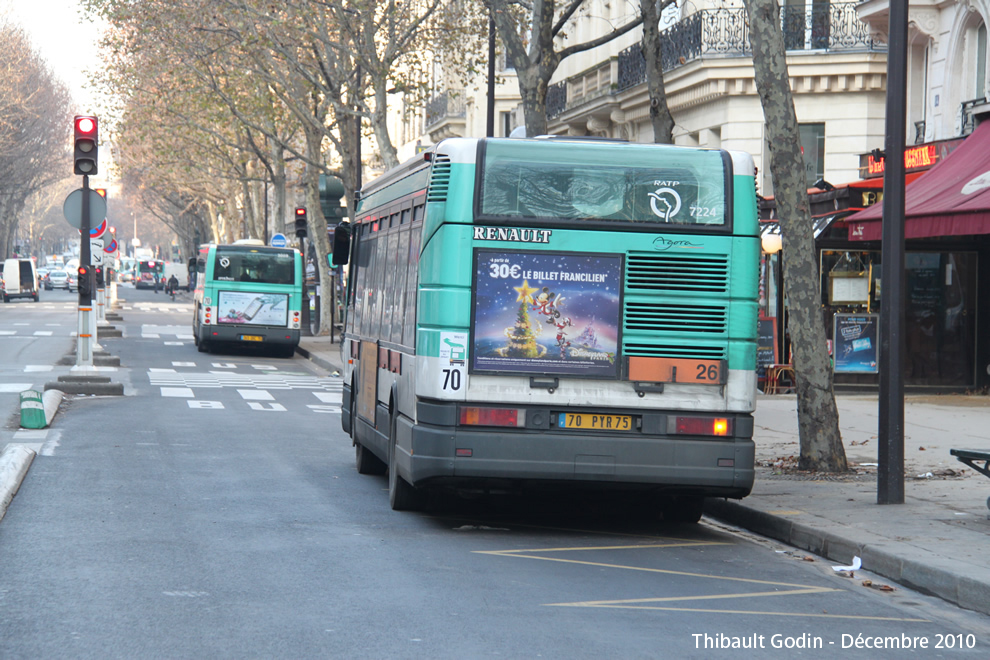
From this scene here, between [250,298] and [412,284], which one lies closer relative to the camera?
[412,284]

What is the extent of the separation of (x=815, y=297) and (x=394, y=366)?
13.0 ft

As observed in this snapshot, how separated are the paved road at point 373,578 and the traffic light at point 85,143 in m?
6.79

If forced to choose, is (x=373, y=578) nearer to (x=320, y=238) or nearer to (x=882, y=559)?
(x=882, y=559)

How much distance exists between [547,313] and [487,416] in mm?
784

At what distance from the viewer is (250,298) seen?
3275 centimetres

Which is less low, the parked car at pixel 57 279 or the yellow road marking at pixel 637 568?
the parked car at pixel 57 279

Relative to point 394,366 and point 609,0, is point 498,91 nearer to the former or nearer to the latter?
point 609,0

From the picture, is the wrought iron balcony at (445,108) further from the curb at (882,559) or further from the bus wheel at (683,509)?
the curb at (882,559)

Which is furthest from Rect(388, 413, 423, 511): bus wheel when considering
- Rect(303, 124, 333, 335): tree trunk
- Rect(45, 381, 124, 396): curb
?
Rect(303, 124, 333, 335): tree trunk

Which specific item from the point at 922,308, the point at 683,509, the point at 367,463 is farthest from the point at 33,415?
the point at 922,308

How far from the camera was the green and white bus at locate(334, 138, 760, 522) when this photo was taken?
29.3 ft

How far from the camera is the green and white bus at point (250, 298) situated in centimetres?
3234

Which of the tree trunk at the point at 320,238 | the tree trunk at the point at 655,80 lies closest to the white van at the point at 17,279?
the tree trunk at the point at 320,238

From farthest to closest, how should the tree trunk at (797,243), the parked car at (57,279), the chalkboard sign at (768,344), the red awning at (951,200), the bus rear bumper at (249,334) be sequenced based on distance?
the parked car at (57,279), the bus rear bumper at (249,334), the chalkboard sign at (768,344), the red awning at (951,200), the tree trunk at (797,243)
